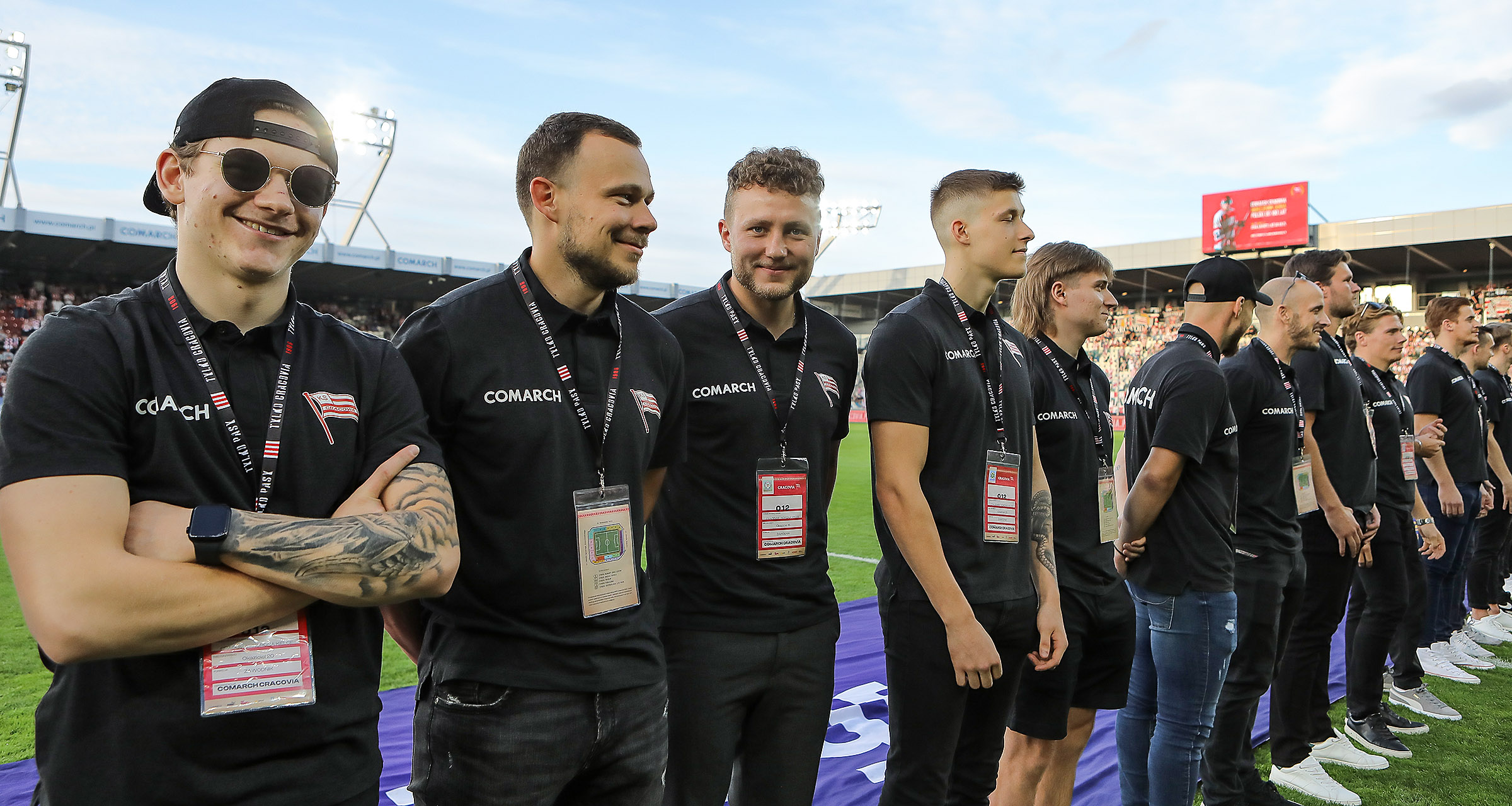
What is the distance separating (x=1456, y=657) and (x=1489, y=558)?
4.72ft

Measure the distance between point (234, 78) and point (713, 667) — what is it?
153 centimetres

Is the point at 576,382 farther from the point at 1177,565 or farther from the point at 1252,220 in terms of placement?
the point at 1252,220

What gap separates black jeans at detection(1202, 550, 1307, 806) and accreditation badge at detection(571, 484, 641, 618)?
2.33 metres

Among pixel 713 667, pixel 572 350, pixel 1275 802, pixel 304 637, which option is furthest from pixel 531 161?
pixel 1275 802

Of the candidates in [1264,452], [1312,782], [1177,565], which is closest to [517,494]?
[1177,565]

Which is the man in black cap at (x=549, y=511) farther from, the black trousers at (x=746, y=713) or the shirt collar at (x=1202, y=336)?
the shirt collar at (x=1202, y=336)

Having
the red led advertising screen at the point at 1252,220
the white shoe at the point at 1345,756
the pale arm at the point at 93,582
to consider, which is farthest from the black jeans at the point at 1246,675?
the red led advertising screen at the point at 1252,220

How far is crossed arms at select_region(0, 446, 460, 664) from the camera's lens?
46.9 inches

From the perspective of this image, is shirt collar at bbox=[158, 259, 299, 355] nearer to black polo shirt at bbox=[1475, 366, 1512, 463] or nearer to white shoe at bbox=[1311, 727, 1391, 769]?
white shoe at bbox=[1311, 727, 1391, 769]

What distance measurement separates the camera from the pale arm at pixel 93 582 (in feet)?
3.88

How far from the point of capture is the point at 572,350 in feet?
6.34

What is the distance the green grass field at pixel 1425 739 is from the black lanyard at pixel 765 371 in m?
2.77

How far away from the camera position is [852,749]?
3598mm

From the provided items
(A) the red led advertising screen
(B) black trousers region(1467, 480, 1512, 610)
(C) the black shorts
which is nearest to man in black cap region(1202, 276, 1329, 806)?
(C) the black shorts
